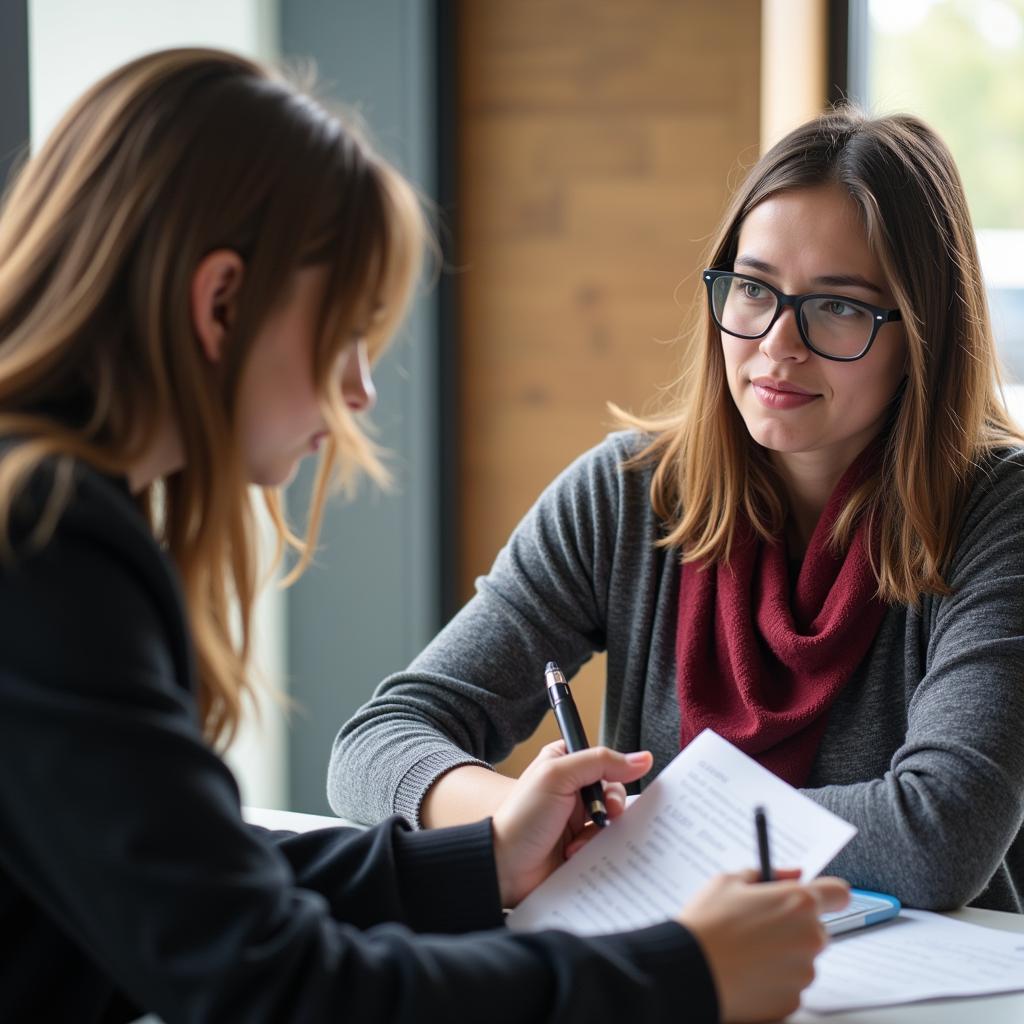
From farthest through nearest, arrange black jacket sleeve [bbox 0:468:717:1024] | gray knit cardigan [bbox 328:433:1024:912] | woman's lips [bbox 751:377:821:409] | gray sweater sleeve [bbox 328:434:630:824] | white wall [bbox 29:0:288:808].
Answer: white wall [bbox 29:0:288:808]
woman's lips [bbox 751:377:821:409]
gray sweater sleeve [bbox 328:434:630:824]
gray knit cardigan [bbox 328:433:1024:912]
black jacket sleeve [bbox 0:468:717:1024]

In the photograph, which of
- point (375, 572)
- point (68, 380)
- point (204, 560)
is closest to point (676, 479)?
point (204, 560)

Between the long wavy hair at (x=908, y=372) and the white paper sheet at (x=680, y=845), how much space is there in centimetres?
47

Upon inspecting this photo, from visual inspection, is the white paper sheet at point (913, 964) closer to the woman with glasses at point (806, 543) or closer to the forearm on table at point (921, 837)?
the forearm on table at point (921, 837)

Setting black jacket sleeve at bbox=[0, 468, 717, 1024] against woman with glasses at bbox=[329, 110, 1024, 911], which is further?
woman with glasses at bbox=[329, 110, 1024, 911]

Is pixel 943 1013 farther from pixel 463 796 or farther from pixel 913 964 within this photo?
pixel 463 796

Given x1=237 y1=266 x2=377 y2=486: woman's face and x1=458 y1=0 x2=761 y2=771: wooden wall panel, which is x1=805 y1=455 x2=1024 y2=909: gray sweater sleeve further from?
x1=458 y1=0 x2=761 y2=771: wooden wall panel

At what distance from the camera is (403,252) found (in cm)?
92

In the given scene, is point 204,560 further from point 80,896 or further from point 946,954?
point 946,954

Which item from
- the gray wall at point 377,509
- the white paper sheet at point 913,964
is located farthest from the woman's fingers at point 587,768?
the gray wall at point 377,509

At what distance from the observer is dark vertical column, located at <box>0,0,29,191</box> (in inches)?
58.2

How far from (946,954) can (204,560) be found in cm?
65

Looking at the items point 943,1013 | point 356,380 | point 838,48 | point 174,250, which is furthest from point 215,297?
point 838,48

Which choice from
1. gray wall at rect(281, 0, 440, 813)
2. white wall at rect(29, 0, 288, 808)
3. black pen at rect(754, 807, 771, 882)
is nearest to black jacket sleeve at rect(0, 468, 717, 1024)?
black pen at rect(754, 807, 771, 882)

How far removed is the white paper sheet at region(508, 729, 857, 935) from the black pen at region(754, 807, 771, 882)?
3 cm
